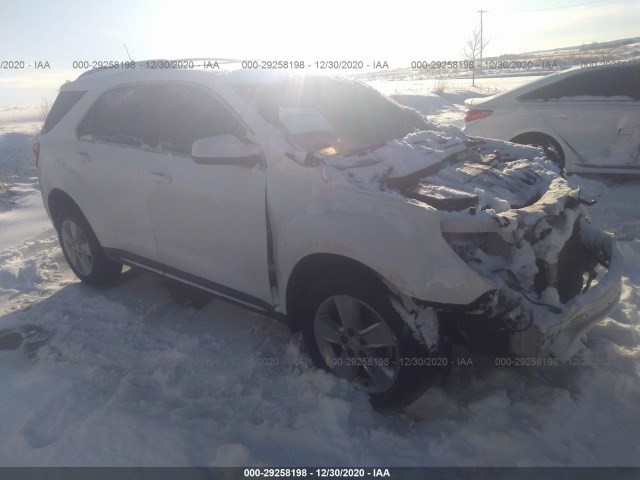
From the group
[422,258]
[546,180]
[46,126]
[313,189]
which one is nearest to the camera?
[422,258]

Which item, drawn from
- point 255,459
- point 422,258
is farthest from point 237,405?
point 422,258

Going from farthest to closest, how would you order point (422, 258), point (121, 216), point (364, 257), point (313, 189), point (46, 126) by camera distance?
point (46, 126) < point (121, 216) < point (313, 189) < point (364, 257) < point (422, 258)

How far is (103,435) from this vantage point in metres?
2.51

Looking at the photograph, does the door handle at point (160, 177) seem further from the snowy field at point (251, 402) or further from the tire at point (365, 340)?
the tire at point (365, 340)

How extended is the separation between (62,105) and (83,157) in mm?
765

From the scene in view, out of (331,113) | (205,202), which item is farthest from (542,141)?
(205,202)

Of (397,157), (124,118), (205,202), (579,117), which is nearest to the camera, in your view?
(397,157)

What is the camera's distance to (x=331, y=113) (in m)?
3.41

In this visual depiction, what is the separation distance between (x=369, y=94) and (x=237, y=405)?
101 inches

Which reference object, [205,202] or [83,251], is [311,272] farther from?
[83,251]

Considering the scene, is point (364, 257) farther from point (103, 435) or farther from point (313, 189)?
point (103, 435)

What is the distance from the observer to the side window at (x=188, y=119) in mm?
3123

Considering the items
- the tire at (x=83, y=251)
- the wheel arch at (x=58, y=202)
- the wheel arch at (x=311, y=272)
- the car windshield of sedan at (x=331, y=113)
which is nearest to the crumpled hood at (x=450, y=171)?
the car windshield of sedan at (x=331, y=113)

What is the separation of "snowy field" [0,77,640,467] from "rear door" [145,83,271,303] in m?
0.48
